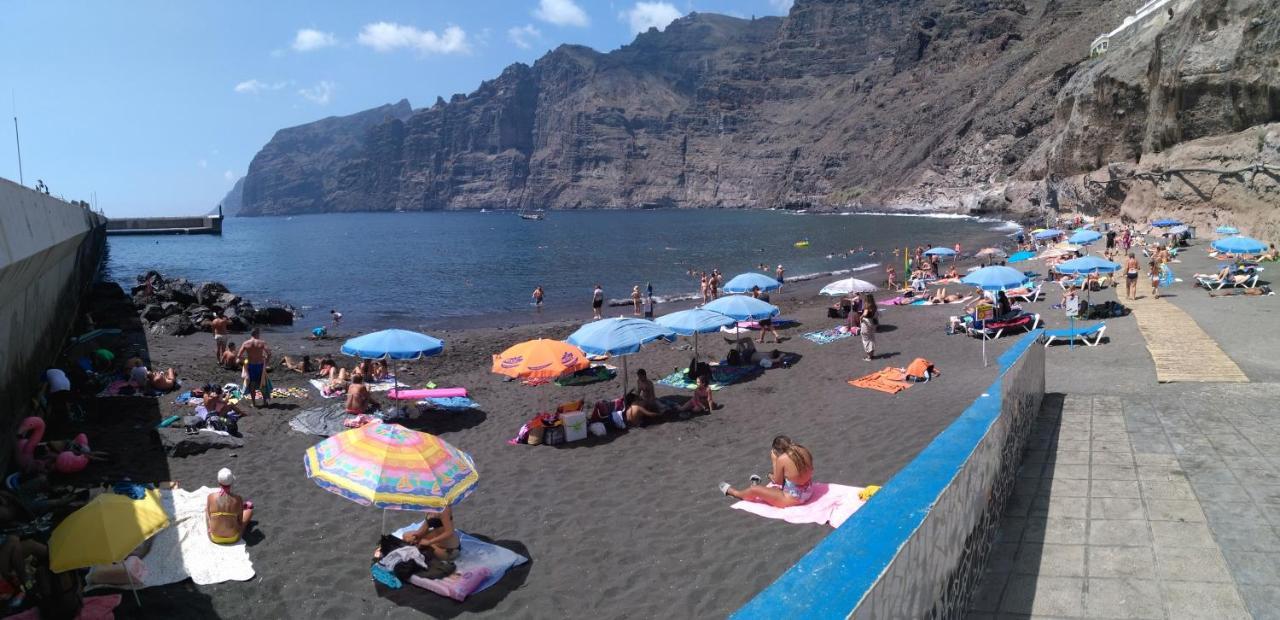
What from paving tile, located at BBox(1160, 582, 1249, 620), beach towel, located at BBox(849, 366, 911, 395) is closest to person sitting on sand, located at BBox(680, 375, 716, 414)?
beach towel, located at BBox(849, 366, 911, 395)

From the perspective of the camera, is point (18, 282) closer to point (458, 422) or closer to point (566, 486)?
point (458, 422)

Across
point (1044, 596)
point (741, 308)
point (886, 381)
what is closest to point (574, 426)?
point (886, 381)

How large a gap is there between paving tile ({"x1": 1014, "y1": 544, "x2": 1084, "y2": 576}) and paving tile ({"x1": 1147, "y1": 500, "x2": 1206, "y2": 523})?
3.16ft

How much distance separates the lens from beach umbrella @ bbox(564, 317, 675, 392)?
12.3 metres

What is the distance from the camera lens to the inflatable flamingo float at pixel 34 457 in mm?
9547

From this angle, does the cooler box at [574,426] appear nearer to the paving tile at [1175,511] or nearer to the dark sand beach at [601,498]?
the dark sand beach at [601,498]

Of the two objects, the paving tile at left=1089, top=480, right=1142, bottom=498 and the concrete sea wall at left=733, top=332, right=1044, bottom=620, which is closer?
the concrete sea wall at left=733, top=332, right=1044, bottom=620

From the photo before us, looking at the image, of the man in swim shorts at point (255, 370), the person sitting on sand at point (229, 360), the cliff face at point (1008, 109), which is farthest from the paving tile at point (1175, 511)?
the cliff face at point (1008, 109)

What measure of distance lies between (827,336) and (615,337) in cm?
877

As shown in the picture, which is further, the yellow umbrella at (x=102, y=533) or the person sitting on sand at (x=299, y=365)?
the person sitting on sand at (x=299, y=365)

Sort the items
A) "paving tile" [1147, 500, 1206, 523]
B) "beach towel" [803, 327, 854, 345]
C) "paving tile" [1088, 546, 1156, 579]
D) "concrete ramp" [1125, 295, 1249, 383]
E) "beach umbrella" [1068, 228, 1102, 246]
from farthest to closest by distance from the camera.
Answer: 1. "beach umbrella" [1068, 228, 1102, 246]
2. "beach towel" [803, 327, 854, 345]
3. "concrete ramp" [1125, 295, 1249, 383]
4. "paving tile" [1147, 500, 1206, 523]
5. "paving tile" [1088, 546, 1156, 579]

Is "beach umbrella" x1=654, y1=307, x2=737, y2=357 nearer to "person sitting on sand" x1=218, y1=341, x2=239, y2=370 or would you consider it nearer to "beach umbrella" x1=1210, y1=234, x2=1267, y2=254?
"person sitting on sand" x1=218, y1=341, x2=239, y2=370

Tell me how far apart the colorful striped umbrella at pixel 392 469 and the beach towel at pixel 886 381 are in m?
8.78

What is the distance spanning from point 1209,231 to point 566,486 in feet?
124
